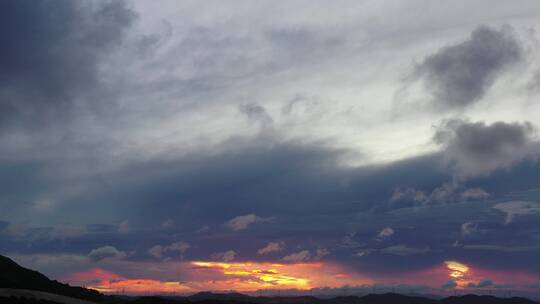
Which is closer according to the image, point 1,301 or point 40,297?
point 1,301

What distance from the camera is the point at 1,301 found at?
162 meters

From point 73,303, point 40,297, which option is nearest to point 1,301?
point 40,297

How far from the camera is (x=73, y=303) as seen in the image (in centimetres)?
19275

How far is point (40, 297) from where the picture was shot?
182 m

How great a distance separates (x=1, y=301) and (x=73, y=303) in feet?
111

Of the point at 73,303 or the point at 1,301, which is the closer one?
the point at 1,301

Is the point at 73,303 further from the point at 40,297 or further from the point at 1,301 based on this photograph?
the point at 1,301

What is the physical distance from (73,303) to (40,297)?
45.1ft

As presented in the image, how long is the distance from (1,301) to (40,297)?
2075cm
